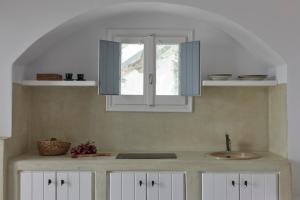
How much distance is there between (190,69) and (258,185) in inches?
52.8

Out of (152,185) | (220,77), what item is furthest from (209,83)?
(152,185)

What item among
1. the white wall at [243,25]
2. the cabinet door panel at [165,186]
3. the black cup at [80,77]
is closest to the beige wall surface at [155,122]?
the black cup at [80,77]

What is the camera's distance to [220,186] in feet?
12.9

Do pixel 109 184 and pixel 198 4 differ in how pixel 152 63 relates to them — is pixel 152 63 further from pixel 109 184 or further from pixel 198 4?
pixel 109 184

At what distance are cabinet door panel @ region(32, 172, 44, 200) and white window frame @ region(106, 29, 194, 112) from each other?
3.51 ft

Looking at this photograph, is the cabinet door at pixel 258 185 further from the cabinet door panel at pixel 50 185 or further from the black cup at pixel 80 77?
the black cup at pixel 80 77

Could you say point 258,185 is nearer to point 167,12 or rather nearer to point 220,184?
point 220,184

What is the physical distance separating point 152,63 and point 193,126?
82 centimetres

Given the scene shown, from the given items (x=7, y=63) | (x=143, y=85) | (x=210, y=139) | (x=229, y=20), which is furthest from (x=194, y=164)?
(x=7, y=63)

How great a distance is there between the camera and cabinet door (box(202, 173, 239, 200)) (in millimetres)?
3922

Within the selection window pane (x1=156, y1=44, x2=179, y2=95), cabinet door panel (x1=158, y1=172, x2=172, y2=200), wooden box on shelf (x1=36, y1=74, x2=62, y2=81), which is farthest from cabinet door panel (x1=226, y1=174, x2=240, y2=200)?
wooden box on shelf (x1=36, y1=74, x2=62, y2=81)

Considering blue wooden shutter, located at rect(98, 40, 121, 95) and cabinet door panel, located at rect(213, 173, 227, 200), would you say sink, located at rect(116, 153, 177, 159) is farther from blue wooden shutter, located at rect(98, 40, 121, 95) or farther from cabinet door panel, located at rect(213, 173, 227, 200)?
blue wooden shutter, located at rect(98, 40, 121, 95)

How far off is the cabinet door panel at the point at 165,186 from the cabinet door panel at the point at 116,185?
37 cm

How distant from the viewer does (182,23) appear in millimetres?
4621
